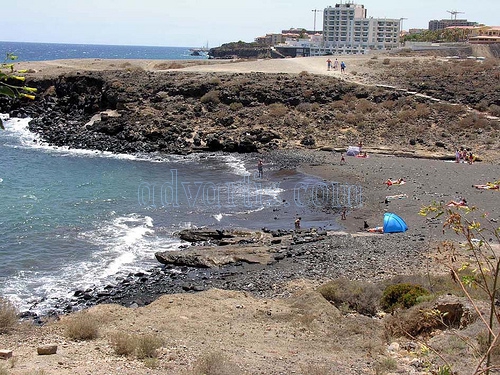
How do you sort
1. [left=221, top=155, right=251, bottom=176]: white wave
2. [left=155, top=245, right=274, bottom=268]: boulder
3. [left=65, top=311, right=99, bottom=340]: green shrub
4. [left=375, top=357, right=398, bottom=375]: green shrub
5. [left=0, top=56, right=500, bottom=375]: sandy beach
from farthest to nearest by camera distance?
1. [left=221, top=155, right=251, bottom=176]: white wave
2. [left=155, top=245, right=274, bottom=268]: boulder
3. [left=65, top=311, right=99, bottom=340]: green shrub
4. [left=0, top=56, right=500, bottom=375]: sandy beach
5. [left=375, top=357, right=398, bottom=375]: green shrub

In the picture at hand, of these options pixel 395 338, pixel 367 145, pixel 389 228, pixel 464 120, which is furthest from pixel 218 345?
pixel 464 120

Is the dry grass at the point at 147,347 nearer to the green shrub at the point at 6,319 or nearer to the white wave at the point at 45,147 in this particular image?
the green shrub at the point at 6,319

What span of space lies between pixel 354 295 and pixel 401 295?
1.13 metres

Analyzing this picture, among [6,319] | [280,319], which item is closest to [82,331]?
[6,319]

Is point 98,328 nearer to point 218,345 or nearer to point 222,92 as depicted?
point 218,345

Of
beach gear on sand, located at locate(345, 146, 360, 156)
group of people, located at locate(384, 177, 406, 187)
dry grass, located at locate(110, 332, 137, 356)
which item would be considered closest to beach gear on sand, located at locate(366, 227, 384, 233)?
group of people, located at locate(384, 177, 406, 187)

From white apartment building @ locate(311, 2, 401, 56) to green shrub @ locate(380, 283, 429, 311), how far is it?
9378 cm

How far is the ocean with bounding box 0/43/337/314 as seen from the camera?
781 inches

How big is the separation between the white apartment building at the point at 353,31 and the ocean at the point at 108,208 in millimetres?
74232

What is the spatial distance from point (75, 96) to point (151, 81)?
6.74 m

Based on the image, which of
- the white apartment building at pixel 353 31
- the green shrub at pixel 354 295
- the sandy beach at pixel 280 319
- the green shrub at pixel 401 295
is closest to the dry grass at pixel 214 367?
the sandy beach at pixel 280 319

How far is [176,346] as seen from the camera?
11266 millimetres

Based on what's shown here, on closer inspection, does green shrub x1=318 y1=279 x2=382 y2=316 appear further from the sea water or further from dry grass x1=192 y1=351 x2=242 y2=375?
the sea water

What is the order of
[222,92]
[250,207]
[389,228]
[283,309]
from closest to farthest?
1. [283,309]
2. [389,228]
3. [250,207]
4. [222,92]
